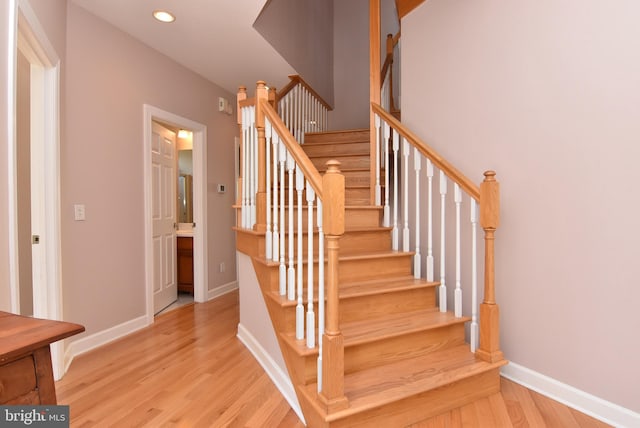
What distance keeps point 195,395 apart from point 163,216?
2.28 metres

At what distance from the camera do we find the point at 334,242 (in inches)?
60.2

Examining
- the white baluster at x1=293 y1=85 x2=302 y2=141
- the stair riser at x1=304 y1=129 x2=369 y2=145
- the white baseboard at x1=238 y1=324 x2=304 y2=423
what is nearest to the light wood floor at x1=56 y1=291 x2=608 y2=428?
the white baseboard at x1=238 y1=324 x2=304 y2=423

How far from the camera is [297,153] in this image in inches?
74.4

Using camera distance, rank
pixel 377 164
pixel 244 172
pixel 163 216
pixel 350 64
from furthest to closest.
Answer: pixel 350 64 < pixel 163 216 < pixel 377 164 < pixel 244 172

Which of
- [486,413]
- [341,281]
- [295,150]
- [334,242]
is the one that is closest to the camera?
[334,242]

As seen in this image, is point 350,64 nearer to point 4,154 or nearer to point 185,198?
point 185,198

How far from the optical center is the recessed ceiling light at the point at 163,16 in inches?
106

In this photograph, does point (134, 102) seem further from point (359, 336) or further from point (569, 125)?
point (569, 125)

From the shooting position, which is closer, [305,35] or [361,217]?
[361,217]

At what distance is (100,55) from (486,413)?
343 cm

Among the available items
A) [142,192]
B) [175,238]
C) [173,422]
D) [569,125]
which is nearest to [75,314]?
[142,192]

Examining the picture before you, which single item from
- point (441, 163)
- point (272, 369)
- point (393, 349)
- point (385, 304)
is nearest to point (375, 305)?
point (385, 304)

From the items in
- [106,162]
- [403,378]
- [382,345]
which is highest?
[106,162]

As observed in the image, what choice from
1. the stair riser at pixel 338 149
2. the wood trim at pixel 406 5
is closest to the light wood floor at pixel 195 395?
the stair riser at pixel 338 149
